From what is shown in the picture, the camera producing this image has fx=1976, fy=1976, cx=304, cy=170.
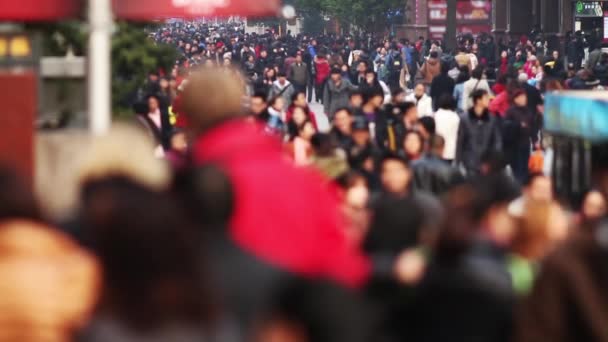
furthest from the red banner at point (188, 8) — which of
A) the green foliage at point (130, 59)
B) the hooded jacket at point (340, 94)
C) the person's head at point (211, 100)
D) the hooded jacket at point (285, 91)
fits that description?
the hooded jacket at point (340, 94)

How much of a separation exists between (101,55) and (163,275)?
613 cm

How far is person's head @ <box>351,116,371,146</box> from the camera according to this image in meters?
15.2

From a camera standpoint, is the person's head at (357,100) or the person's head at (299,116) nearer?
the person's head at (299,116)

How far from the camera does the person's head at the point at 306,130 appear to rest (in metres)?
16.0

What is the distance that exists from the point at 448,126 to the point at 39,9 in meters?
9.19

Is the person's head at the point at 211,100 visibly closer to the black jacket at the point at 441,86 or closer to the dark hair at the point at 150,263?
the dark hair at the point at 150,263

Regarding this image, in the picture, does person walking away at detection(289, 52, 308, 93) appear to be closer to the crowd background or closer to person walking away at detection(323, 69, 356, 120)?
person walking away at detection(323, 69, 356, 120)

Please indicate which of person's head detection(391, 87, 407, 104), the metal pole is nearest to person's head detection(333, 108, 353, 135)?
person's head detection(391, 87, 407, 104)

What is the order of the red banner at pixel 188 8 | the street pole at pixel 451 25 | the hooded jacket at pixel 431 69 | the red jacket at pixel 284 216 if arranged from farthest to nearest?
the street pole at pixel 451 25, the hooded jacket at pixel 431 69, the red banner at pixel 188 8, the red jacket at pixel 284 216

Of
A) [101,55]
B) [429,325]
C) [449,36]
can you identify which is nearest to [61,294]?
[429,325]

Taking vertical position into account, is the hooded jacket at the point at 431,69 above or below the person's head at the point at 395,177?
below

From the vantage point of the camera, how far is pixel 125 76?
16906 millimetres

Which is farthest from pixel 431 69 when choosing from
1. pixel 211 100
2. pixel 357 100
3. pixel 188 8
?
pixel 211 100

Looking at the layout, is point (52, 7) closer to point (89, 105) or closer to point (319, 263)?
point (89, 105)
